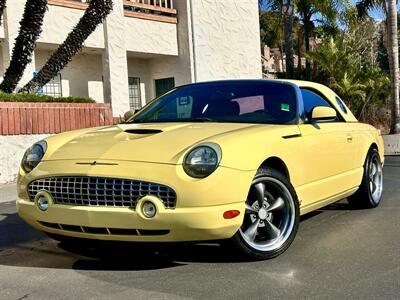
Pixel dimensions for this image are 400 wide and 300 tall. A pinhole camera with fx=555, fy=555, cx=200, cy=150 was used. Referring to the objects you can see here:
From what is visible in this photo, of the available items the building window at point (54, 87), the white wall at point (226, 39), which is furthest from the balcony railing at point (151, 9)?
the building window at point (54, 87)

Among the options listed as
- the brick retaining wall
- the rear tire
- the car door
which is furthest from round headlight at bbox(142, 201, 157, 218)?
the brick retaining wall

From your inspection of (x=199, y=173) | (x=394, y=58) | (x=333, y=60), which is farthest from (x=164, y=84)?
(x=199, y=173)

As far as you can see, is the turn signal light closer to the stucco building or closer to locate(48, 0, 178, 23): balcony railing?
the stucco building

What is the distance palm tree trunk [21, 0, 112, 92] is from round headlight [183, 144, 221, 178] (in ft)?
30.4

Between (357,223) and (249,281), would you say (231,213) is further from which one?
(357,223)

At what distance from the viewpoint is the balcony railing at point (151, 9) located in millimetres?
17391

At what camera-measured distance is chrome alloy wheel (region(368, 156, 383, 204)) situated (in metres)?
6.50

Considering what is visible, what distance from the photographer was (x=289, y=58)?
25.8 meters

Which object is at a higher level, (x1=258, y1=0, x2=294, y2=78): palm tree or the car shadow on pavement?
(x1=258, y1=0, x2=294, y2=78): palm tree

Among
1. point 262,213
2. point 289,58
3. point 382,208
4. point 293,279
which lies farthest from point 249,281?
point 289,58

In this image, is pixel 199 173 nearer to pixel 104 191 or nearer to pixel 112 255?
pixel 104 191

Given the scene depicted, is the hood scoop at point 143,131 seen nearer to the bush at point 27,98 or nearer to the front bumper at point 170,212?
the front bumper at point 170,212

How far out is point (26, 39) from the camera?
12.0 meters

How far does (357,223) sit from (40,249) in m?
3.19
